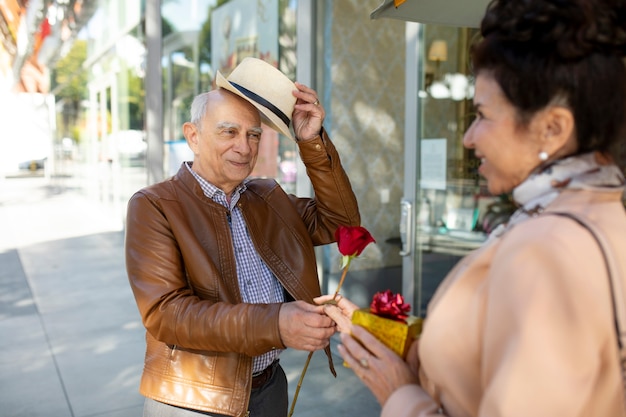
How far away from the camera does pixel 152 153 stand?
9031 millimetres

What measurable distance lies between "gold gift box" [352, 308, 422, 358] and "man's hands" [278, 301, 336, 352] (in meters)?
0.43

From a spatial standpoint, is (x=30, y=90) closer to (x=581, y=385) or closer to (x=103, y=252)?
(x=103, y=252)

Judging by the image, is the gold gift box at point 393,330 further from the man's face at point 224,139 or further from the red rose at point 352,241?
the man's face at point 224,139

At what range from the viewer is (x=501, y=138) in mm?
1150

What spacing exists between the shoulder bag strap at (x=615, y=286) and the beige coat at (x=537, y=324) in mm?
11

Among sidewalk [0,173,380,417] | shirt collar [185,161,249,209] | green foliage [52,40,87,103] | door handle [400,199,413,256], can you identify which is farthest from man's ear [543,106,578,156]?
green foliage [52,40,87,103]

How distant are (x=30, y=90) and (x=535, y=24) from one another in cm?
2669

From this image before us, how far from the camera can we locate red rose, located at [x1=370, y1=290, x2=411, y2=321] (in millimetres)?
1340

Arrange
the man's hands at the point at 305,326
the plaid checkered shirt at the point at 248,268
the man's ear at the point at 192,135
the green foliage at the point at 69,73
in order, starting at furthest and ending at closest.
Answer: the green foliage at the point at 69,73
the man's ear at the point at 192,135
the plaid checkered shirt at the point at 248,268
the man's hands at the point at 305,326

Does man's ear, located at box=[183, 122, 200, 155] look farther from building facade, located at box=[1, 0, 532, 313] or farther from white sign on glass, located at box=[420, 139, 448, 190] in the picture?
white sign on glass, located at box=[420, 139, 448, 190]

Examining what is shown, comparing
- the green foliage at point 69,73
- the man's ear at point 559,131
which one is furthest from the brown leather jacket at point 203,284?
the green foliage at point 69,73

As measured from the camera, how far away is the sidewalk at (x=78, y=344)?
4.36m

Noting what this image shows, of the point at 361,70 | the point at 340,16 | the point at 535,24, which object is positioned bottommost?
the point at 535,24

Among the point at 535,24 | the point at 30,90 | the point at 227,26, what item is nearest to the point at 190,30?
the point at 227,26
